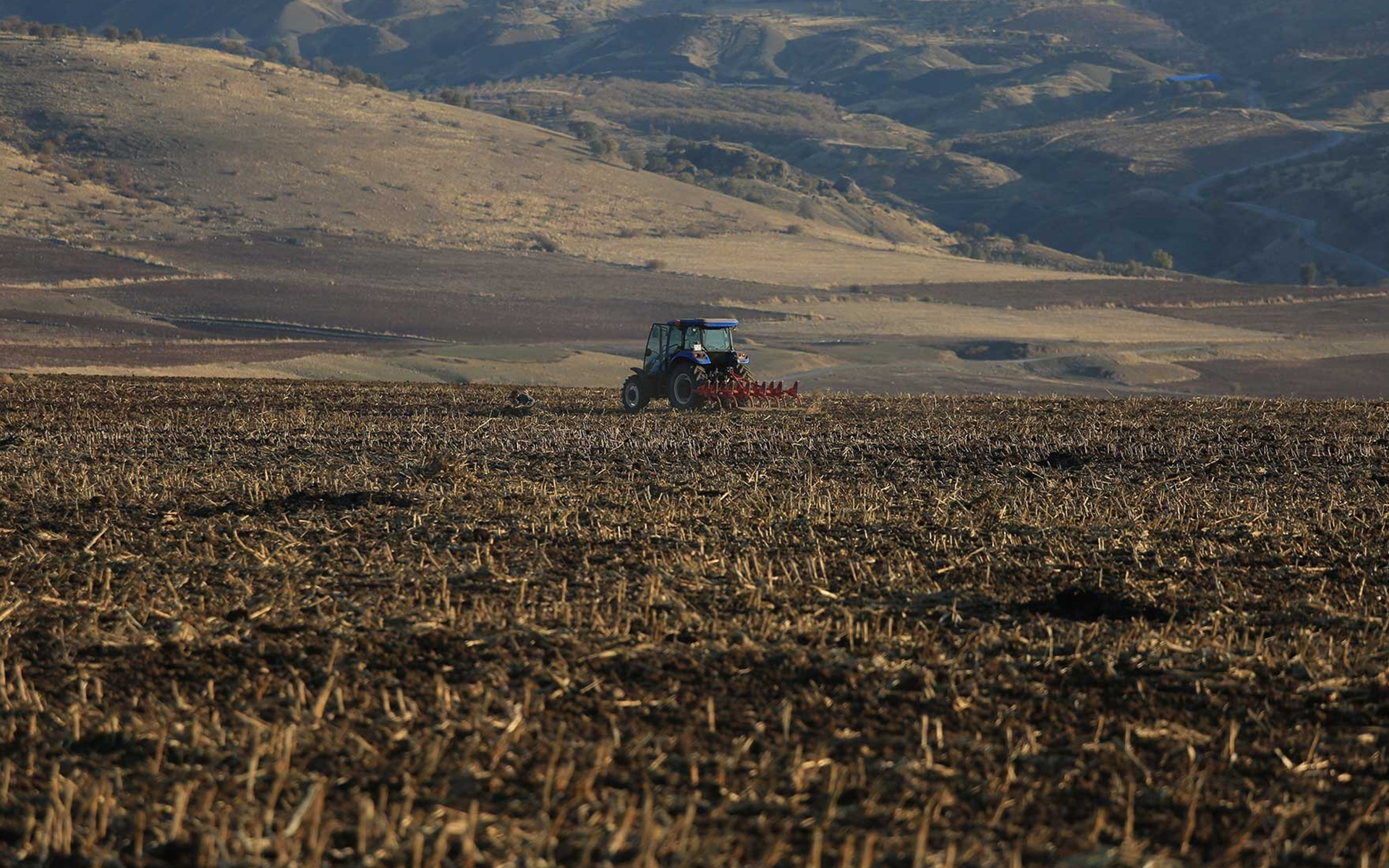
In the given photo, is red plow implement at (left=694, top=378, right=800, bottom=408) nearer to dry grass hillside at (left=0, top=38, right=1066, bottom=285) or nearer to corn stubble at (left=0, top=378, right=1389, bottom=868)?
corn stubble at (left=0, top=378, right=1389, bottom=868)

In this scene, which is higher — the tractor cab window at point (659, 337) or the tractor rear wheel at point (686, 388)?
the tractor cab window at point (659, 337)

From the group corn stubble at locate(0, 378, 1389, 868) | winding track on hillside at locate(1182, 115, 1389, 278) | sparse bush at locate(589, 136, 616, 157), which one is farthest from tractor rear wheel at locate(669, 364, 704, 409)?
winding track on hillside at locate(1182, 115, 1389, 278)

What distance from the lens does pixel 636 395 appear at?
25.1 metres

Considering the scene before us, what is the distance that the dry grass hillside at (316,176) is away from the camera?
95.8 metres

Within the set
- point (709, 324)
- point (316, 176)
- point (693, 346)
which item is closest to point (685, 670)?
point (709, 324)

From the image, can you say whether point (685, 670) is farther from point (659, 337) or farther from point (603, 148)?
point (603, 148)

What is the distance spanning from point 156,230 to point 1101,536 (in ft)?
281

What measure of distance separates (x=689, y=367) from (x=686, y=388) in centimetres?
33

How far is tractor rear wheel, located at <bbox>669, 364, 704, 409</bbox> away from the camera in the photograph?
24.1m

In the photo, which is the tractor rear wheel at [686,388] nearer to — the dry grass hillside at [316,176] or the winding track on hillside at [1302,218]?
the dry grass hillside at [316,176]

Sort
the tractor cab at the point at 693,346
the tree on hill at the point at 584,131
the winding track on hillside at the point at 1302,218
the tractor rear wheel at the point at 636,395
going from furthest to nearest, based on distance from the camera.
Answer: the tree on hill at the point at 584,131, the winding track on hillside at the point at 1302,218, the tractor rear wheel at the point at 636,395, the tractor cab at the point at 693,346

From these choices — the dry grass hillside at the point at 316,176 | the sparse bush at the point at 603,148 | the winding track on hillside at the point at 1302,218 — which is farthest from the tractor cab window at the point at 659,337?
the winding track on hillside at the point at 1302,218

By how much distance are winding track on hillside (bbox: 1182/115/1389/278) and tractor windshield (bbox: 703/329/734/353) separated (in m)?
118

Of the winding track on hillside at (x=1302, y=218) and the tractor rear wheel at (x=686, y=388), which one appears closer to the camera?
the tractor rear wheel at (x=686, y=388)
